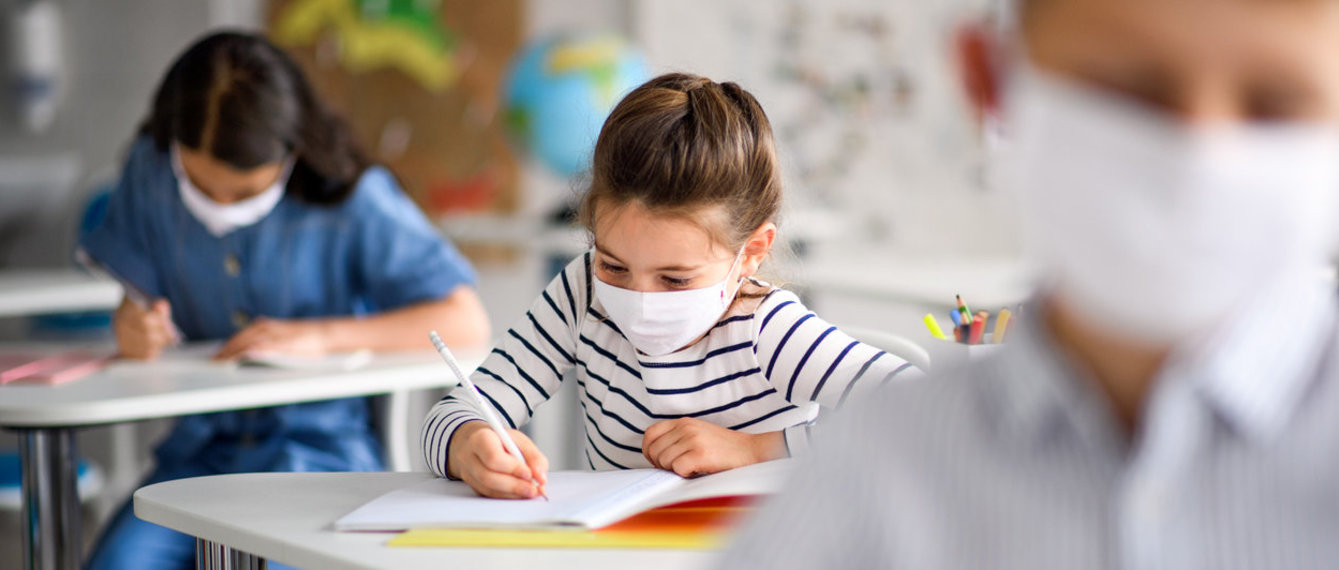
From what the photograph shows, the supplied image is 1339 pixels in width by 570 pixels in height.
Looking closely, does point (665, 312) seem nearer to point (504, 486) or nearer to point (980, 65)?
point (504, 486)

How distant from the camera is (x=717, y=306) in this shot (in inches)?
48.6

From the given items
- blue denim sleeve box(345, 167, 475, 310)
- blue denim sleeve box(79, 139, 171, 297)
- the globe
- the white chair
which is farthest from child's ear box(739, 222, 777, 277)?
Answer: the globe

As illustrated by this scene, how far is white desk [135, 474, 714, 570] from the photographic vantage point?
0.91 m

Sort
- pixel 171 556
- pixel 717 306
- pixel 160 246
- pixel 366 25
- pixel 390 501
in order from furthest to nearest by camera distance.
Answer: pixel 366 25, pixel 160 246, pixel 171 556, pixel 717 306, pixel 390 501

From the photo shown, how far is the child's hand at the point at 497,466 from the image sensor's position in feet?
3.52

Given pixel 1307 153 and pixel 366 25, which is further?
pixel 366 25

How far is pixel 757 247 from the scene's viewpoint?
1277 millimetres

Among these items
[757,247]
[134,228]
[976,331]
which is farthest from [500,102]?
[757,247]

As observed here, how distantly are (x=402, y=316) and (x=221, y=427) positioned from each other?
30 centimetres

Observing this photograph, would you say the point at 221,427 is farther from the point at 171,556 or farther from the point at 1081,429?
the point at 1081,429

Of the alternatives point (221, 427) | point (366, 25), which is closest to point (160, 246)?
point (221, 427)

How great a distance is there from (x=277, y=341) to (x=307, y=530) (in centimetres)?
86

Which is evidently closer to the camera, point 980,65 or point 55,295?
point 980,65

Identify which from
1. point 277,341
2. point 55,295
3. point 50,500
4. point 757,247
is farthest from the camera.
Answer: point 55,295
